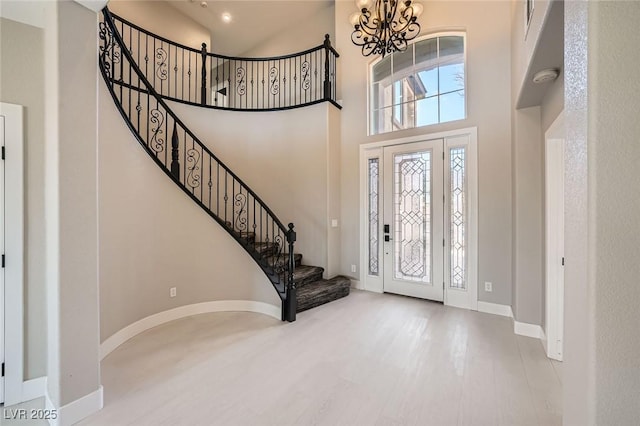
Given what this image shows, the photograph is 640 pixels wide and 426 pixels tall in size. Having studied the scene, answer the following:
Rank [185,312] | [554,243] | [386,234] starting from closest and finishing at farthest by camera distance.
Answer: [554,243] → [185,312] → [386,234]

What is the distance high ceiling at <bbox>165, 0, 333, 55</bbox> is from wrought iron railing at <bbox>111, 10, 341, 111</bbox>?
0.74 m

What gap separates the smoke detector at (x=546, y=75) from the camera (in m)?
2.35

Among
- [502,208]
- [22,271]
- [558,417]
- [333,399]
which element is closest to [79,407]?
[22,271]

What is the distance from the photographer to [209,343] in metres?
2.93

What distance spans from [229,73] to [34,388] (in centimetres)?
542

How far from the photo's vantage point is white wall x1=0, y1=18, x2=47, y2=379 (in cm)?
204

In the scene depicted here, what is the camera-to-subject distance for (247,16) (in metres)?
5.92

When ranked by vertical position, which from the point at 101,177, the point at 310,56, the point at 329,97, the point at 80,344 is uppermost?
the point at 310,56

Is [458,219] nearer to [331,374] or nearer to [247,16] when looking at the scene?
[331,374]

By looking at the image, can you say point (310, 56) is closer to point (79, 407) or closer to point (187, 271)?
point (187, 271)

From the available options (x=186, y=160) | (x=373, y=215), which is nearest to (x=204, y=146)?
(x=186, y=160)

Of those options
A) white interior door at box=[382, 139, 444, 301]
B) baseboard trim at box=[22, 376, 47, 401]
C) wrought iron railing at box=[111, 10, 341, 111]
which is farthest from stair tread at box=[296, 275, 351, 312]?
wrought iron railing at box=[111, 10, 341, 111]

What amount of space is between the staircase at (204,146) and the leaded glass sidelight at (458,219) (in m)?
1.69

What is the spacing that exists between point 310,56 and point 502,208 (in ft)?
→ 14.9
